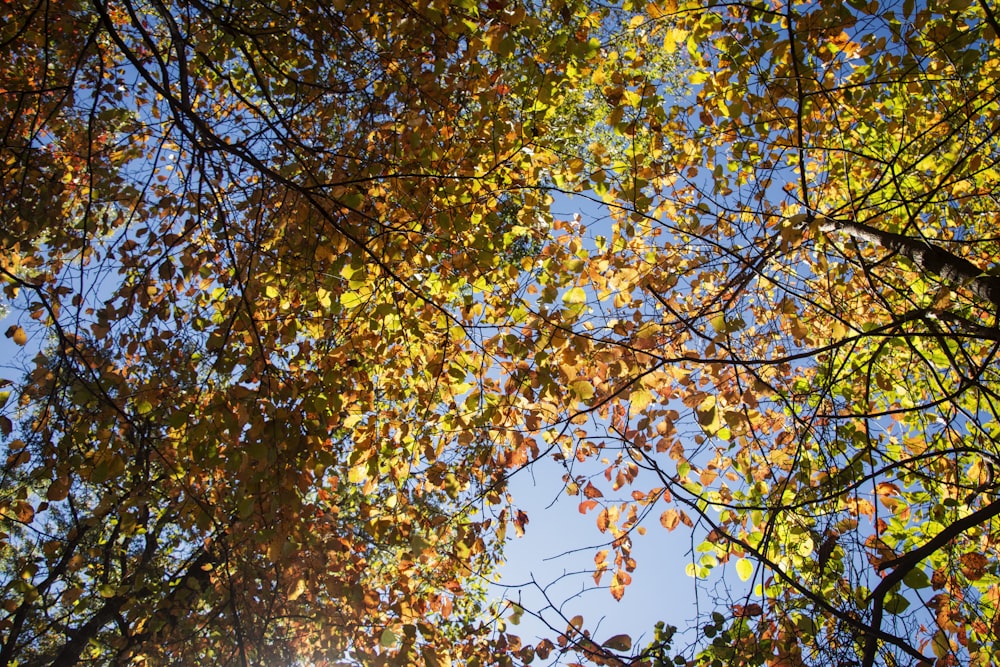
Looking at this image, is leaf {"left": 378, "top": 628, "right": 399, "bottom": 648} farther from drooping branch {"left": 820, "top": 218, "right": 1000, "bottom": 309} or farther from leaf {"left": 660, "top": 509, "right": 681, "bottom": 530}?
drooping branch {"left": 820, "top": 218, "right": 1000, "bottom": 309}

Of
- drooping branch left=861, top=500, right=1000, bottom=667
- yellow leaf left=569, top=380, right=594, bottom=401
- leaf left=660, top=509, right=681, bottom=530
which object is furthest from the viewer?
leaf left=660, top=509, right=681, bottom=530

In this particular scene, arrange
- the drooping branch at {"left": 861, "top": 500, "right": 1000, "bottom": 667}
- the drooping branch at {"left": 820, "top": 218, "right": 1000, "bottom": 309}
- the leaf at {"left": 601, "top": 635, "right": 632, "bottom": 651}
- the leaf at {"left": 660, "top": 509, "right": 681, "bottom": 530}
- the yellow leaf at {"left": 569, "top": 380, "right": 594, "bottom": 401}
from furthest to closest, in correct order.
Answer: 1. the leaf at {"left": 660, "top": 509, "right": 681, "bottom": 530}
2. the yellow leaf at {"left": 569, "top": 380, "right": 594, "bottom": 401}
3. the leaf at {"left": 601, "top": 635, "right": 632, "bottom": 651}
4. the drooping branch at {"left": 820, "top": 218, "right": 1000, "bottom": 309}
5. the drooping branch at {"left": 861, "top": 500, "right": 1000, "bottom": 667}

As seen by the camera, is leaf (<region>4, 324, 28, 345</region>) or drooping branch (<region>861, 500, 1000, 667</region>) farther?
leaf (<region>4, 324, 28, 345</region>)

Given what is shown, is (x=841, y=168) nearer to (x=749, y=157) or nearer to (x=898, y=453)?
(x=749, y=157)

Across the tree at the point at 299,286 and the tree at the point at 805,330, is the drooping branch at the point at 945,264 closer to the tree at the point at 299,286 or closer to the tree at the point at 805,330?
the tree at the point at 805,330

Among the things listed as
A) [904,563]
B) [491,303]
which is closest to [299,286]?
[491,303]

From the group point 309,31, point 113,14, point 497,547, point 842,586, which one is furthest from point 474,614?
point 113,14

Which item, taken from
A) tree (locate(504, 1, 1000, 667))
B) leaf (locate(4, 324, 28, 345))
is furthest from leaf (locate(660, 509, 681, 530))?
leaf (locate(4, 324, 28, 345))

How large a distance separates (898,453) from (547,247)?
270 cm

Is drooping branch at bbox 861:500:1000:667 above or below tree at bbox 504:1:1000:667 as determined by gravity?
below

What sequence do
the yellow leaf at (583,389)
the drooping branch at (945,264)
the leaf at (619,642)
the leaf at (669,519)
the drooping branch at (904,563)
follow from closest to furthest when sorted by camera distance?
the drooping branch at (904,563) → the drooping branch at (945,264) → the leaf at (619,642) → the yellow leaf at (583,389) → the leaf at (669,519)

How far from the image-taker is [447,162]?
4.16m

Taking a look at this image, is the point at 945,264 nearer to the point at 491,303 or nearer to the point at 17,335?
the point at 491,303

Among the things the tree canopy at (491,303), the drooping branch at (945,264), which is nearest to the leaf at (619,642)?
the tree canopy at (491,303)
